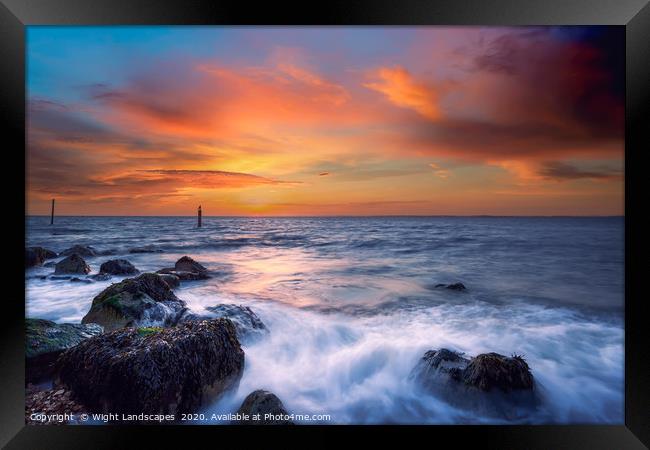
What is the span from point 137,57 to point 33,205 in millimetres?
1710

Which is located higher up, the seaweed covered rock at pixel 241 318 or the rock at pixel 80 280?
the rock at pixel 80 280

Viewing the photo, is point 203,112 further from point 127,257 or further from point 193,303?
point 127,257

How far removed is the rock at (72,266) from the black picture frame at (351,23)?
97 centimetres

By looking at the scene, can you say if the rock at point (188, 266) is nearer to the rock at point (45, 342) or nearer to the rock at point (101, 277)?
the rock at point (101, 277)

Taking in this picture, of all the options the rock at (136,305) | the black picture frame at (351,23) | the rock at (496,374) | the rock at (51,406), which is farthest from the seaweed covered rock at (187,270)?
the rock at (496,374)

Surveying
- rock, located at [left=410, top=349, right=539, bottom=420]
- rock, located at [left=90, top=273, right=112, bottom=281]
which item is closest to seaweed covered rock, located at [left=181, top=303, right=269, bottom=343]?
rock, located at [left=90, top=273, right=112, bottom=281]

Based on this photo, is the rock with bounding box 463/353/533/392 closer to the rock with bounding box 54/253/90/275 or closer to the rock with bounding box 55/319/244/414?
the rock with bounding box 55/319/244/414

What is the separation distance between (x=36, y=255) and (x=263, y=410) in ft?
8.65

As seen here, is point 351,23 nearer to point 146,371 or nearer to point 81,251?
point 146,371

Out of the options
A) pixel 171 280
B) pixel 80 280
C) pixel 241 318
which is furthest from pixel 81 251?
pixel 241 318

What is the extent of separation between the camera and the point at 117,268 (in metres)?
3.70

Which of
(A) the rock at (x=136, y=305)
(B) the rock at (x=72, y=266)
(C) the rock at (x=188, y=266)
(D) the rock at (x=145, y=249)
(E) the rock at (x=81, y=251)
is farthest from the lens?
(D) the rock at (x=145, y=249)

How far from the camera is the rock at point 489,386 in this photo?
242cm

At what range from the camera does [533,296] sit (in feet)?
10.3
